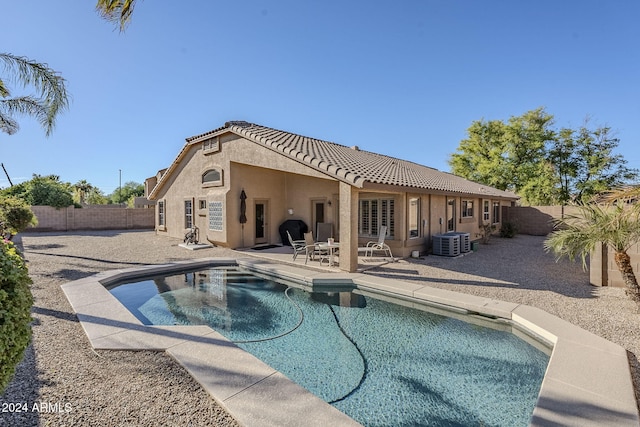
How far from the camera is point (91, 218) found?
28422 mm

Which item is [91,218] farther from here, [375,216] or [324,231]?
[375,216]

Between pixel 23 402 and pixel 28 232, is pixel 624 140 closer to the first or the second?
pixel 23 402

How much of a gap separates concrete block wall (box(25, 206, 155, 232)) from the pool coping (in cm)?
2537

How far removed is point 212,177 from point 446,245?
12.9 m

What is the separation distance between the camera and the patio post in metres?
10.0

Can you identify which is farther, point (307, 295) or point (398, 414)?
point (307, 295)

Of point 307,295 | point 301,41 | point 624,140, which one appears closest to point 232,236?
point 307,295

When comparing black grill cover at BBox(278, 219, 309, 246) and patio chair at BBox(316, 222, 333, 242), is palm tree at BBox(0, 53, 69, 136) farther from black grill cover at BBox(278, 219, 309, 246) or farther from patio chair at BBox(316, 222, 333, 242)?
patio chair at BBox(316, 222, 333, 242)

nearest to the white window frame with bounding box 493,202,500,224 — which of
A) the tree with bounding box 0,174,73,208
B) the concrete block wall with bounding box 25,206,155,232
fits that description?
the concrete block wall with bounding box 25,206,155,232

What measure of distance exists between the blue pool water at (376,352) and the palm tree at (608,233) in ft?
10.3

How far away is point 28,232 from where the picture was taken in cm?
2508

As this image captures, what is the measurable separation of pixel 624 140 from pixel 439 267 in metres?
33.0

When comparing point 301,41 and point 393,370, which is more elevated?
point 301,41

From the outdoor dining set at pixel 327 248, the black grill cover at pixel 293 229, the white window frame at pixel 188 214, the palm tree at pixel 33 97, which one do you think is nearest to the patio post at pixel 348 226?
A: the outdoor dining set at pixel 327 248
